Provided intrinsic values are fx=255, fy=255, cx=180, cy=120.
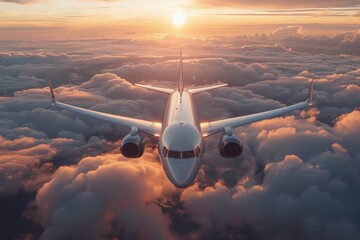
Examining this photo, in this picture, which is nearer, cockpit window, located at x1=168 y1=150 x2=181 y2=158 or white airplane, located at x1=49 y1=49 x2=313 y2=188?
white airplane, located at x1=49 y1=49 x2=313 y2=188

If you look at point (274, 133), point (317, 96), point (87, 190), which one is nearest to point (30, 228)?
point (87, 190)

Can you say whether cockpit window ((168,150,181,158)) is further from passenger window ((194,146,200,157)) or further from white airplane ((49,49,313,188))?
passenger window ((194,146,200,157))

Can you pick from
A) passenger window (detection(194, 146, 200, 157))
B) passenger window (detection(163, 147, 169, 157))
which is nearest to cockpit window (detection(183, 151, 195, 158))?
passenger window (detection(194, 146, 200, 157))

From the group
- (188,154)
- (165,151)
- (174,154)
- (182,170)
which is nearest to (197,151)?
(188,154)

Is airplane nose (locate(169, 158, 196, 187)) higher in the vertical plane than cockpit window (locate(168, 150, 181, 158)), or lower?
lower

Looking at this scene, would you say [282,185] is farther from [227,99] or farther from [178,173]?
[227,99]

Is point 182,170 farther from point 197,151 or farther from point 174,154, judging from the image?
point 197,151

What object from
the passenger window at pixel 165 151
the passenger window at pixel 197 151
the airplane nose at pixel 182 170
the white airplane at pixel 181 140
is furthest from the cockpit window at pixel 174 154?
the passenger window at pixel 197 151

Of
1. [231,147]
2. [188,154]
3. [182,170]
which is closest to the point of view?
[182,170]
